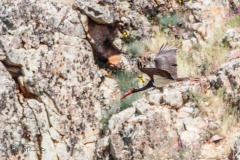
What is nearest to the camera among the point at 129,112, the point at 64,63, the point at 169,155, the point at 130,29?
the point at 169,155

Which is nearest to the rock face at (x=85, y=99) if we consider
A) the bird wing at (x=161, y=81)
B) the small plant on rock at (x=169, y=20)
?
the bird wing at (x=161, y=81)

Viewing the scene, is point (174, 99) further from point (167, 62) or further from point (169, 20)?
point (169, 20)

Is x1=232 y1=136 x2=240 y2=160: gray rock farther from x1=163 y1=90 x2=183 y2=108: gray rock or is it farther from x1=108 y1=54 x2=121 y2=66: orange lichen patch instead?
x1=108 y1=54 x2=121 y2=66: orange lichen patch

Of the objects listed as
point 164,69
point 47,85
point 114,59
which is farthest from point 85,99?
point 164,69

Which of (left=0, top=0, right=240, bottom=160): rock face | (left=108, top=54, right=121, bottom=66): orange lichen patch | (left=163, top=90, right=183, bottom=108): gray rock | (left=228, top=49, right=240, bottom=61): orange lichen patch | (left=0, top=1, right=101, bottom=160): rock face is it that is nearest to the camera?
(left=0, top=0, right=240, bottom=160): rock face

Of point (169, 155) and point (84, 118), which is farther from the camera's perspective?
point (84, 118)

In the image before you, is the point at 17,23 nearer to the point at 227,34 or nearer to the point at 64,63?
the point at 64,63

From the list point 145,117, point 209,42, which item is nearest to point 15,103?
point 145,117

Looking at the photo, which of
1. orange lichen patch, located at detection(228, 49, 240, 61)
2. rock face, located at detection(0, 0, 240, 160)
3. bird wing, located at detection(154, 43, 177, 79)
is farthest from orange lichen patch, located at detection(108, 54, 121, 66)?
orange lichen patch, located at detection(228, 49, 240, 61)

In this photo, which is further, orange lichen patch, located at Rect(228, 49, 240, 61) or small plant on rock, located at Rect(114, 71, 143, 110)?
small plant on rock, located at Rect(114, 71, 143, 110)

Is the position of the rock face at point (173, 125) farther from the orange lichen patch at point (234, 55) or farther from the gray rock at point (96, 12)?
the gray rock at point (96, 12)

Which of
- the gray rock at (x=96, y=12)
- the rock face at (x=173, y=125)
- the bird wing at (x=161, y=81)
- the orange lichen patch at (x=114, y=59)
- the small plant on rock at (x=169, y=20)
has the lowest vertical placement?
the rock face at (x=173, y=125)
